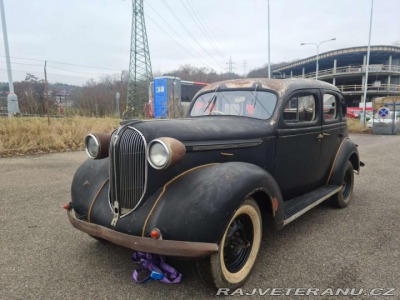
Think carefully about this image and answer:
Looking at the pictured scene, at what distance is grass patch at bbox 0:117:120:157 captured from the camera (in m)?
9.26

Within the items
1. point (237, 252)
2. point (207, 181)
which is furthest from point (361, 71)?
point (207, 181)

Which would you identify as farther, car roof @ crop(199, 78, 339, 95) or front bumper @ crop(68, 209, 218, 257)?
car roof @ crop(199, 78, 339, 95)

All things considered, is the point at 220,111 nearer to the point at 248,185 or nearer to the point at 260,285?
the point at 248,185

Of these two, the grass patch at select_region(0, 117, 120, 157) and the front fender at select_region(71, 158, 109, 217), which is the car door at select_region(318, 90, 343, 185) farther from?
the grass patch at select_region(0, 117, 120, 157)

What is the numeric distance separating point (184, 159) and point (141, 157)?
360mm

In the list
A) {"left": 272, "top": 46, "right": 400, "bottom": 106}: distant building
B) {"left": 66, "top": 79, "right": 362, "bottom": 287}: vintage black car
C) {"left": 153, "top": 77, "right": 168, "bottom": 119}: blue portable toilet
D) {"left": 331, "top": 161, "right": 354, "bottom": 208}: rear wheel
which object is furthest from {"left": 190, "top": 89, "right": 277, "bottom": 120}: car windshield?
{"left": 272, "top": 46, "right": 400, "bottom": 106}: distant building

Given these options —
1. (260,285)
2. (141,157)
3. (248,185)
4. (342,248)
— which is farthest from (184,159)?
(342,248)

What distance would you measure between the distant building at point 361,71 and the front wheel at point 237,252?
5578 cm

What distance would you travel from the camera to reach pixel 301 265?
2.96 m

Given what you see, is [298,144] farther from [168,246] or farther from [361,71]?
[361,71]

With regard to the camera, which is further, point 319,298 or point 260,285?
point 260,285

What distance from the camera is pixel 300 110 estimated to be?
3.91 meters

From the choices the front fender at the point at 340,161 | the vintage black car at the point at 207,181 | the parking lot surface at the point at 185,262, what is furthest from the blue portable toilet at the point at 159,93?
the vintage black car at the point at 207,181

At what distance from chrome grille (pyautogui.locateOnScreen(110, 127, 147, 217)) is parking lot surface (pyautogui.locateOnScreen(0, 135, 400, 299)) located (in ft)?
2.31
